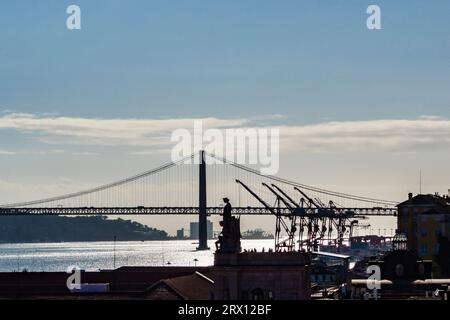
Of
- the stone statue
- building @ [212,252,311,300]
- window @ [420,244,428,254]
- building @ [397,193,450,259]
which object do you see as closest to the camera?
building @ [212,252,311,300]

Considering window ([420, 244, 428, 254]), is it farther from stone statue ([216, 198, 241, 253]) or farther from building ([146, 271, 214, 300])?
stone statue ([216, 198, 241, 253])

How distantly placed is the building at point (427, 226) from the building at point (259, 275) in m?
50.9

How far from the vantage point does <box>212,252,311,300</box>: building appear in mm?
60156

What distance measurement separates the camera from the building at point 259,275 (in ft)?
197

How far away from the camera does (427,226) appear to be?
387 ft

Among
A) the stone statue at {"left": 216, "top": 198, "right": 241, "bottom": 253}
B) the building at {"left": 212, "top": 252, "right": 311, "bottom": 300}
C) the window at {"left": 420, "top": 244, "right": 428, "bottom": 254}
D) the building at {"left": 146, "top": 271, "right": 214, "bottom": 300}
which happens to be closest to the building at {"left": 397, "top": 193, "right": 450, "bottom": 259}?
the window at {"left": 420, "top": 244, "right": 428, "bottom": 254}

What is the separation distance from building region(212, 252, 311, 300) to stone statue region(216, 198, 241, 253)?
0.35 metres

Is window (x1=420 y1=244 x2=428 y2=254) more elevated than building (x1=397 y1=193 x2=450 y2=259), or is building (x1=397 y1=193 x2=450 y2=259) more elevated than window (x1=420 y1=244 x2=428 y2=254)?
building (x1=397 y1=193 x2=450 y2=259)

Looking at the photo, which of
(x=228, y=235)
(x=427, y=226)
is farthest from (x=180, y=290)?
(x=427, y=226)

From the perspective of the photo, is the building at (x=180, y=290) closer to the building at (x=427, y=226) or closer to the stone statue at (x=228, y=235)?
the stone statue at (x=228, y=235)

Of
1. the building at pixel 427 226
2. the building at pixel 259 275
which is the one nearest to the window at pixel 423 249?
the building at pixel 427 226
